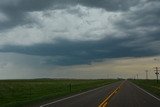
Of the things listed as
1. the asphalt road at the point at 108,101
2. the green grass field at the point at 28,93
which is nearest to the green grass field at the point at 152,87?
the asphalt road at the point at 108,101

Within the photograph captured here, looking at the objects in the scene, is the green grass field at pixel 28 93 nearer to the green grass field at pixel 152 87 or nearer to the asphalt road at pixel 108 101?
the asphalt road at pixel 108 101

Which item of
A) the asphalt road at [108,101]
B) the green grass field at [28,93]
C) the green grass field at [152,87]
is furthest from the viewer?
the green grass field at [152,87]

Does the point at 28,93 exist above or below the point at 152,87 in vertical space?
below

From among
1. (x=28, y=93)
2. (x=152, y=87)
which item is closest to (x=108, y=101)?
(x=28, y=93)

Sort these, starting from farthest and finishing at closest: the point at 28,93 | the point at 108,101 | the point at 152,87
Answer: the point at 152,87, the point at 28,93, the point at 108,101

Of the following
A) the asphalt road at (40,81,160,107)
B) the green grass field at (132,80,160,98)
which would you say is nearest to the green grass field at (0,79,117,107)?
the asphalt road at (40,81,160,107)

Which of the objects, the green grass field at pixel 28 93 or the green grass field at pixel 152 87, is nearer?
the green grass field at pixel 28 93

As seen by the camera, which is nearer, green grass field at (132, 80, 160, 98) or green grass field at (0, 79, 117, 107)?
green grass field at (0, 79, 117, 107)

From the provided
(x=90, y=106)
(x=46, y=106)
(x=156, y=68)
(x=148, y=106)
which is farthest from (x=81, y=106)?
(x=156, y=68)

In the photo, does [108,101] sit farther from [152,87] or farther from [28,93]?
[152,87]

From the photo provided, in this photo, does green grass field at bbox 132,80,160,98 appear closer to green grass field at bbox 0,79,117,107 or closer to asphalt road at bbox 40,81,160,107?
asphalt road at bbox 40,81,160,107

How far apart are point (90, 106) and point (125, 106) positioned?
2255 mm

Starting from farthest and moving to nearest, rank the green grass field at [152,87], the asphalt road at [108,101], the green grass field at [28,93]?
the green grass field at [152,87]
the green grass field at [28,93]
the asphalt road at [108,101]

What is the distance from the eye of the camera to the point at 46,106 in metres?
22.1
